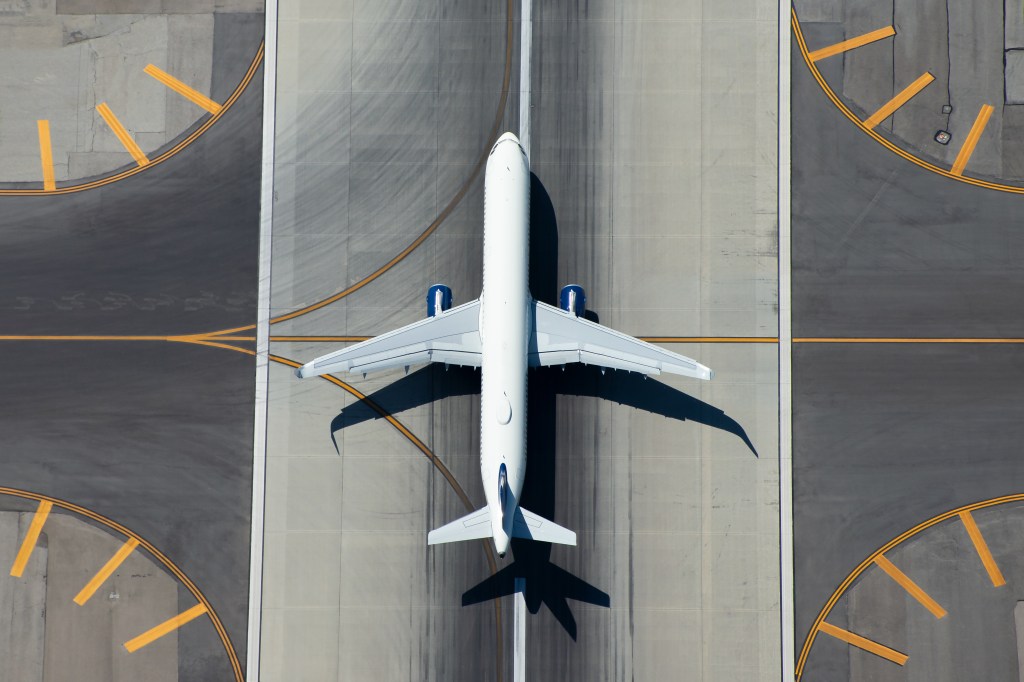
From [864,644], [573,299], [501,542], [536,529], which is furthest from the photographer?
[864,644]

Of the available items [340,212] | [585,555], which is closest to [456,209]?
[340,212]

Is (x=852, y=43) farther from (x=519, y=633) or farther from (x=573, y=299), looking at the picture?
(x=519, y=633)

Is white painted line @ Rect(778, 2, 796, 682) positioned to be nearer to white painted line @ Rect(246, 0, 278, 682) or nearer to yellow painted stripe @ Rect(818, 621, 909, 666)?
yellow painted stripe @ Rect(818, 621, 909, 666)

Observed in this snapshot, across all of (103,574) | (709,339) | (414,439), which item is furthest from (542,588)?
(103,574)

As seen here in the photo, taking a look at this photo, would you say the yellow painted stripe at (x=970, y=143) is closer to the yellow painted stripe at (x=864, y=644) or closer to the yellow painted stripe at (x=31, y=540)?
the yellow painted stripe at (x=864, y=644)

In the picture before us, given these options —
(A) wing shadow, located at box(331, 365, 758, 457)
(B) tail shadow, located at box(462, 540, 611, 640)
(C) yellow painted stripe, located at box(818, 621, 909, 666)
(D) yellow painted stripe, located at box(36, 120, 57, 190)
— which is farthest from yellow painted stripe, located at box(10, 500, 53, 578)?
(C) yellow painted stripe, located at box(818, 621, 909, 666)
